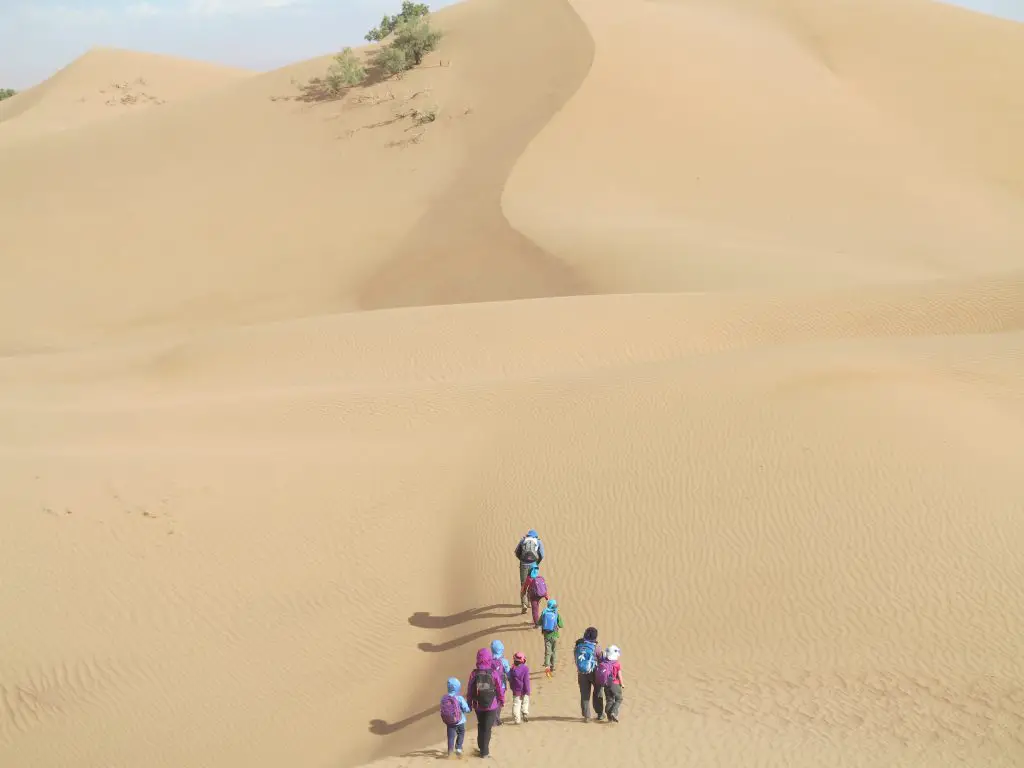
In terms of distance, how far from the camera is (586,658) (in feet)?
23.9

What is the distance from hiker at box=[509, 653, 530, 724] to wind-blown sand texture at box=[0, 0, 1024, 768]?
276 millimetres

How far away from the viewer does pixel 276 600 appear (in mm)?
9523

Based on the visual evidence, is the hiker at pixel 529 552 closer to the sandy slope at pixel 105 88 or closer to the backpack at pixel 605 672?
the backpack at pixel 605 672

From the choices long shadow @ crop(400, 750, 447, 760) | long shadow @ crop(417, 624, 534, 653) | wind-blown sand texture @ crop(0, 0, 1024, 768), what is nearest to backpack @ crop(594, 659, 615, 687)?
wind-blown sand texture @ crop(0, 0, 1024, 768)

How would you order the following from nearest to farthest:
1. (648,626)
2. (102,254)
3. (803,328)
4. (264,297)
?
1. (648,626)
2. (803,328)
3. (264,297)
4. (102,254)

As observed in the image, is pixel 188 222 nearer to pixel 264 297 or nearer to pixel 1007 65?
pixel 264 297

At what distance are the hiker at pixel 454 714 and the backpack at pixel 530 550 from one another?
89.4 inches

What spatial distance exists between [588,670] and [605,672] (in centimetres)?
16

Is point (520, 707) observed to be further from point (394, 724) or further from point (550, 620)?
point (394, 724)

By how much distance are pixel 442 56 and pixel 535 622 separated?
24657 millimetres

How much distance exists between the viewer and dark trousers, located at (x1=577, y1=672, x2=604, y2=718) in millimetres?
7367

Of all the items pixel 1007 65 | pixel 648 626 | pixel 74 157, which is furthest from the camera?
pixel 1007 65

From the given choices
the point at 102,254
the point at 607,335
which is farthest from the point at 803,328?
the point at 102,254

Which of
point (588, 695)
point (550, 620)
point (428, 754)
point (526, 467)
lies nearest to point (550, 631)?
point (550, 620)
